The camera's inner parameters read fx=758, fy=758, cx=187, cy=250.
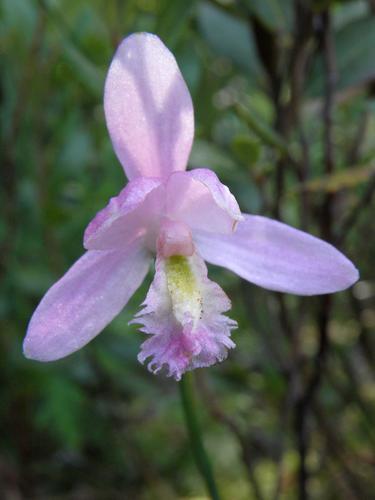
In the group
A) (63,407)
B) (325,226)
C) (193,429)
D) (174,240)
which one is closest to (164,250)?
(174,240)

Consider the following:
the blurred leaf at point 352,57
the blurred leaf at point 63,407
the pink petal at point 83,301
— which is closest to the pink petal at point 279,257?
the pink petal at point 83,301

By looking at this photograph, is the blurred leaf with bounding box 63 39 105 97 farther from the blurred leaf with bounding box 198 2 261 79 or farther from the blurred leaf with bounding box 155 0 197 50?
the blurred leaf with bounding box 198 2 261 79

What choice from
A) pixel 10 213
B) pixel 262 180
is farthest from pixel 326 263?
Answer: pixel 10 213

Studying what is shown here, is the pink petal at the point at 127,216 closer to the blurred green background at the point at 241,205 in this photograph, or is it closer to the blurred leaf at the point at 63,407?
the blurred green background at the point at 241,205

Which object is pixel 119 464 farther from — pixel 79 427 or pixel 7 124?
pixel 7 124

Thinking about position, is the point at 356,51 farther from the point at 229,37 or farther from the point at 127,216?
the point at 127,216
